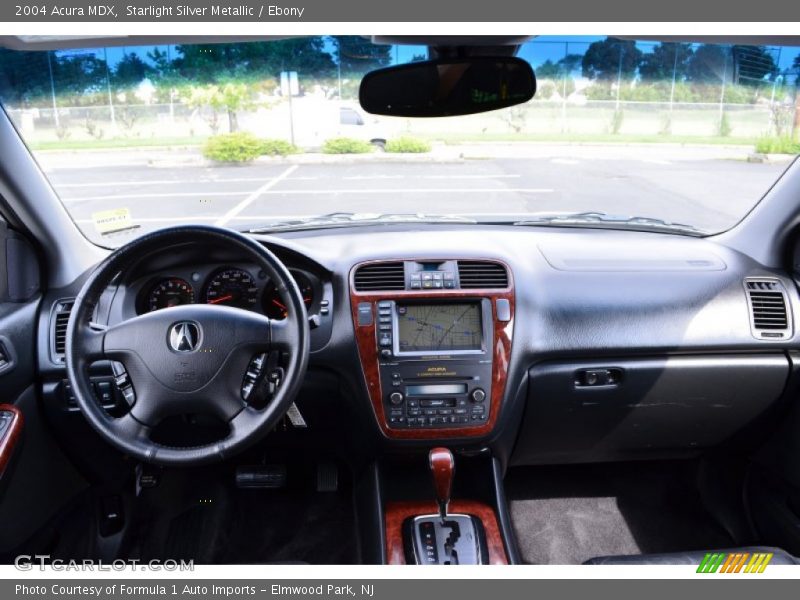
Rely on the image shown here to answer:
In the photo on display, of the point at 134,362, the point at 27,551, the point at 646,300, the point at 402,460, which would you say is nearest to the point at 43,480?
the point at 27,551

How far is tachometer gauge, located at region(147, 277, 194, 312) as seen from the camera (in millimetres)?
2578

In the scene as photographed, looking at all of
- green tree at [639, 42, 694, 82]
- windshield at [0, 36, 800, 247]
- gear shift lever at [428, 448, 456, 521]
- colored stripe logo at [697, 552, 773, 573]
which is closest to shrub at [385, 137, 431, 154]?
windshield at [0, 36, 800, 247]

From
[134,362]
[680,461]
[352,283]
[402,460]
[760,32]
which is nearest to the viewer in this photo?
[760,32]

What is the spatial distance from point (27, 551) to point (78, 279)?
115 centimetres

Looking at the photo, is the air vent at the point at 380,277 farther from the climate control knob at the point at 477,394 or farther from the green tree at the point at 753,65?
the green tree at the point at 753,65

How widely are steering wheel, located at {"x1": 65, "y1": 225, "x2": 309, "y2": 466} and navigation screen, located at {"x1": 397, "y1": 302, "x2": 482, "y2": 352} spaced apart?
26.3 inches

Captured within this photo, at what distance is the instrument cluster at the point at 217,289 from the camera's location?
2576 mm

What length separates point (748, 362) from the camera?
2.90m

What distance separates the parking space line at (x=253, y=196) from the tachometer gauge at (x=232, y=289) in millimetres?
632

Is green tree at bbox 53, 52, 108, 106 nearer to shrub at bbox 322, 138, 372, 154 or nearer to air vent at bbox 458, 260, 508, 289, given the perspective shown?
shrub at bbox 322, 138, 372, 154

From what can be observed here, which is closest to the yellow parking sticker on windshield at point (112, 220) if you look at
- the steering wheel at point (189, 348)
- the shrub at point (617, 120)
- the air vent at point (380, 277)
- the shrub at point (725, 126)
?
the steering wheel at point (189, 348)

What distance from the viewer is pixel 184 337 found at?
207cm

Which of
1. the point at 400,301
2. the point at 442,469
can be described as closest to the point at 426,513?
the point at 442,469

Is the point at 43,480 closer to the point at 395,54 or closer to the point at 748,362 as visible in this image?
the point at 395,54
